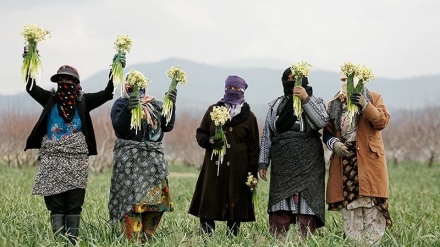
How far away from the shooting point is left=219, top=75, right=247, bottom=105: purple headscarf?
7387mm

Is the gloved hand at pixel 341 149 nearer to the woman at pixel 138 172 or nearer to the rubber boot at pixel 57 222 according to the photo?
the woman at pixel 138 172

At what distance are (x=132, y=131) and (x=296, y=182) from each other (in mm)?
1698

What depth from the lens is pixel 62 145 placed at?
6949 mm

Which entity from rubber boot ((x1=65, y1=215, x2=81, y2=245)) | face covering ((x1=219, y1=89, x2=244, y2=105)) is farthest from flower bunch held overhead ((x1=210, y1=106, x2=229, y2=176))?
rubber boot ((x1=65, y1=215, x2=81, y2=245))

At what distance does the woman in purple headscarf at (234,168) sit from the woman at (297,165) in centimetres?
35

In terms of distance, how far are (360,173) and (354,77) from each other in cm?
92

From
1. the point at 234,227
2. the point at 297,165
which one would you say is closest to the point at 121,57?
the point at 297,165

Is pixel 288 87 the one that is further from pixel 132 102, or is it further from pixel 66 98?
pixel 66 98

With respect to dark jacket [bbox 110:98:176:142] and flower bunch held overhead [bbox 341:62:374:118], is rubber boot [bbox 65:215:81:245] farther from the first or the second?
flower bunch held overhead [bbox 341:62:374:118]

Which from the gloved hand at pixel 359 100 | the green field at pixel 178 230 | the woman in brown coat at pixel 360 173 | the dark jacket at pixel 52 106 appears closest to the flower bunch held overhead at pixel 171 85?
the dark jacket at pixel 52 106

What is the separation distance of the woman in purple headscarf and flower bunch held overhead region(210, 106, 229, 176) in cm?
6

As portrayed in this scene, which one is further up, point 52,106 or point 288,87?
point 288,87

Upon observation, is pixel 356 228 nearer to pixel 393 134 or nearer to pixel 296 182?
pixel 296 182

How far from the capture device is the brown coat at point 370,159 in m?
6.87
